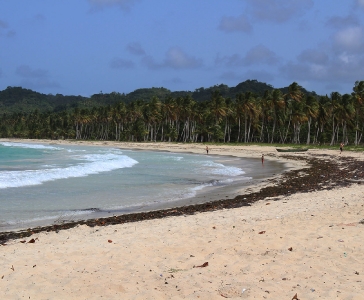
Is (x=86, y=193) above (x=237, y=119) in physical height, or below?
below

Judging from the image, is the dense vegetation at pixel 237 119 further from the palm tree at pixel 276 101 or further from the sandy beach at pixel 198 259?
the sandy beach at pixel 198 259

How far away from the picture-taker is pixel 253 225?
28.6 feet

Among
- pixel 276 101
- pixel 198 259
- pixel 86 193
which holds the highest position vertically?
pixel 276 101

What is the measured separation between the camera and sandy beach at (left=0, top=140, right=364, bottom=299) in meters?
5.23

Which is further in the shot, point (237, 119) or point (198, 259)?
point (237, 119)

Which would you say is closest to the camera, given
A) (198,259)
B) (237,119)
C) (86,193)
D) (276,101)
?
(198,259)

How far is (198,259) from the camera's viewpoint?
6574 millimetres

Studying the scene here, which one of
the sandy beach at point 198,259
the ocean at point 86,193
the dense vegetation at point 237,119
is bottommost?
the ocean at point 86,193

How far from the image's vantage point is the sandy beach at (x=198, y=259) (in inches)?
206

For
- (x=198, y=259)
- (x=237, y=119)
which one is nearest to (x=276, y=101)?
(x=237, y=119)

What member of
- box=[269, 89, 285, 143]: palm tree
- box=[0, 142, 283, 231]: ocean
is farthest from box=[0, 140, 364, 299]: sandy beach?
box=[269, 89, 285, 143]: palm tree

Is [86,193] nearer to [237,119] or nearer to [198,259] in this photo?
[198,259]

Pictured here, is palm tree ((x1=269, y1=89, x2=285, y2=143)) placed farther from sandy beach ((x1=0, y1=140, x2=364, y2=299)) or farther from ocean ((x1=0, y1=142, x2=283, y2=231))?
sandy beach ((x1=0, y1=140, x2=364, y2=299))

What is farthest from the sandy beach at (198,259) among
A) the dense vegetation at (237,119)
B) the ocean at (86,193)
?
the dense vegetation at (237,119)
